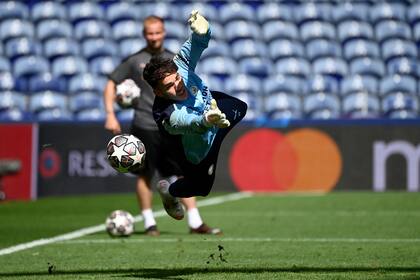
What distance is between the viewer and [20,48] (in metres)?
19.7

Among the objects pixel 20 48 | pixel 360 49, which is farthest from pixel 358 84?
pixel 20 48

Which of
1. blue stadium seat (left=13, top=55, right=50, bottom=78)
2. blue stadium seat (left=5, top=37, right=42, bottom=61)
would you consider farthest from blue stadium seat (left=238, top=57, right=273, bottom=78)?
blue stadium seat (left=5, top=37, right=42, bottom=61)

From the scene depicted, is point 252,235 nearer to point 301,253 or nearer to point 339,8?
point 301,253

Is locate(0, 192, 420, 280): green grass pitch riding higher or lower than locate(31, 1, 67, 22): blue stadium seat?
lower

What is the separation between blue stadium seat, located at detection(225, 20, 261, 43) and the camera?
2009cm

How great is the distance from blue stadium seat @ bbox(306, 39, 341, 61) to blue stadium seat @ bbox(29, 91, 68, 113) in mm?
5101

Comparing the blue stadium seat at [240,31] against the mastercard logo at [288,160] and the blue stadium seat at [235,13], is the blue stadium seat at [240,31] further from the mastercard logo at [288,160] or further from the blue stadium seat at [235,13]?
the mastercard logo at [288,160]

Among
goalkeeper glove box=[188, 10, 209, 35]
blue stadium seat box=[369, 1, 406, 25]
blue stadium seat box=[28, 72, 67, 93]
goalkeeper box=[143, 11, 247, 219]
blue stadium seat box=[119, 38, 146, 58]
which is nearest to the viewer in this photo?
goalkeeper box=[143, 11, 247, 219]

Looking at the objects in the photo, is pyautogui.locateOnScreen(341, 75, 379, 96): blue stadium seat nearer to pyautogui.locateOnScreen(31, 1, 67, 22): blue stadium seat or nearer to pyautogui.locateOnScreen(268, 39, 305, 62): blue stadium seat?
pyautogui.locateOnScreen(268, 39, 305, 62): blue stadium seat

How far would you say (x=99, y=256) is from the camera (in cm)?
785

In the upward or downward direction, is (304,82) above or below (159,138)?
above

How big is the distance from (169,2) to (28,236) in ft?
38.2

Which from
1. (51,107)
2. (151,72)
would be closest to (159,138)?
(151,72)

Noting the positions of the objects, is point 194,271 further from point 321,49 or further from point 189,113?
point 321,49
